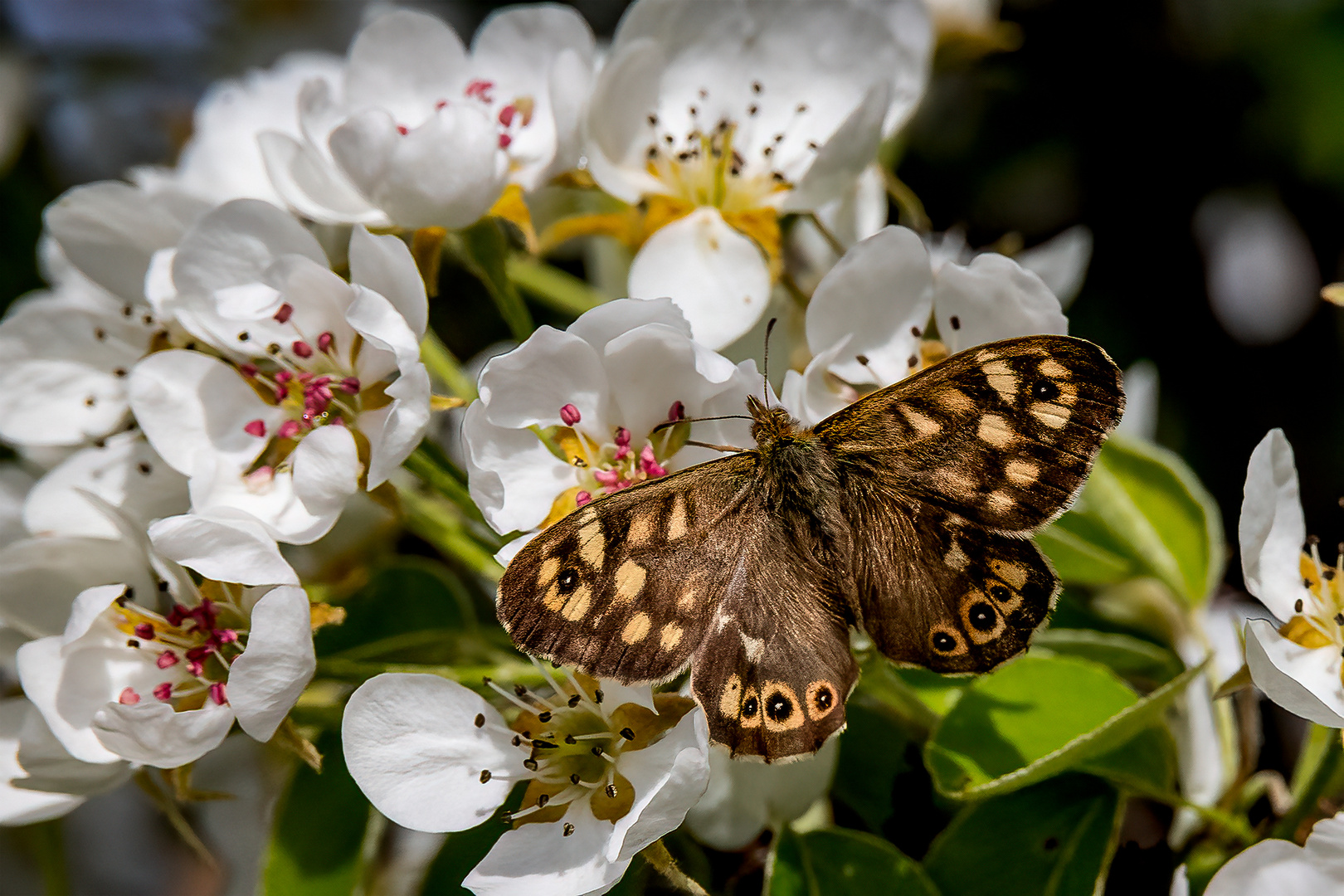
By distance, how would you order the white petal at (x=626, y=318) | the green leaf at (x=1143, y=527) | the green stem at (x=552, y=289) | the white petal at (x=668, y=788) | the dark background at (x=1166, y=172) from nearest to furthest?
1. the white petal at (x=668, y=788)
2. the white petal at (x=626, y=318)
3. the green leaf at (x=1143, y=527)
4. the green stem at (x=552, y=289)
5. the dark background at (x=1166, y=172)

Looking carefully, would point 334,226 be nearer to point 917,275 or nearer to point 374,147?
point 374,147

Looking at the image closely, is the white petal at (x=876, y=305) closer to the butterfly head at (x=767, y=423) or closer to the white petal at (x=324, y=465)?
the butterfly head at (x=767, y=423)

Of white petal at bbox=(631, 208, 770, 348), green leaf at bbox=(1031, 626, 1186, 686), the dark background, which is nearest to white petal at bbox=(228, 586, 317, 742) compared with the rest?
white petal at bbox=(631, 208, 770, 348)

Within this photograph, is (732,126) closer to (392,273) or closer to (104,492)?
(392,273)

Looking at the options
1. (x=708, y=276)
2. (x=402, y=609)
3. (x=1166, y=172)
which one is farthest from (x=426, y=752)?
(x=1166, y=172)

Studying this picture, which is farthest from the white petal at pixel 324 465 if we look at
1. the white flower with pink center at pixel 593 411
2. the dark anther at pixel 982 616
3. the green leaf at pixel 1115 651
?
the green leaf at pixel 1115 651

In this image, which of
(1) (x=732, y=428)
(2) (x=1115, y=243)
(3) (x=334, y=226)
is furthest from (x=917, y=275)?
(2) (x=1115, y=243)
